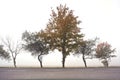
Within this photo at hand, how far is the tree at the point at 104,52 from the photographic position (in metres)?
5.13

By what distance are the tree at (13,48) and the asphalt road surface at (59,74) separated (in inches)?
8.5

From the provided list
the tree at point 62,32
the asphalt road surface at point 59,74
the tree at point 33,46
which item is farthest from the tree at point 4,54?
the tree at point 62,32

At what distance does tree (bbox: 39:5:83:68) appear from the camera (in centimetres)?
520

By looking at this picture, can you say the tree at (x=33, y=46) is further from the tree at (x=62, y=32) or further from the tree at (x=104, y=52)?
the tree at (x=104, y=52)

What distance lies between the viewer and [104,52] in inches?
204

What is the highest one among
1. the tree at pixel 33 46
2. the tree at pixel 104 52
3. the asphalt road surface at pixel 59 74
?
the tree at pixel 33 46

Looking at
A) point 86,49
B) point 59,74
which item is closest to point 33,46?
point 59,74

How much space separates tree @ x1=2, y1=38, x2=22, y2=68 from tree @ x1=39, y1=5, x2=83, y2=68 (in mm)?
430

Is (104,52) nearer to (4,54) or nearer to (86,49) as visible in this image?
(86,49)

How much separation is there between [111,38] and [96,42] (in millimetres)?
267

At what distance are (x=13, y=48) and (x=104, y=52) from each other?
155 centimetres

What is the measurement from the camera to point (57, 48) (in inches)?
204

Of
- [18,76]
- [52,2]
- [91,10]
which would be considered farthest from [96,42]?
[18,76]

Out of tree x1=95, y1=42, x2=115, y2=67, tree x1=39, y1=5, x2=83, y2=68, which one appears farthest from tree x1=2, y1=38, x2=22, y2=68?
tree x1=95, y1=42, x2=115, y2=67
